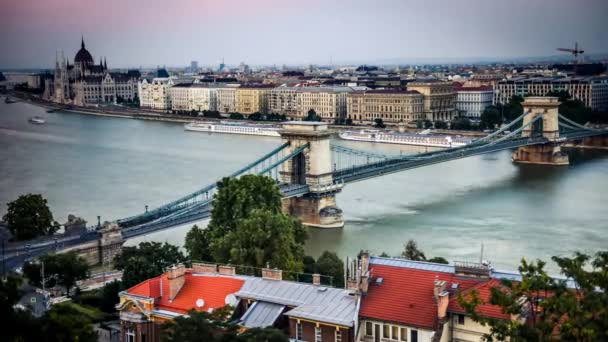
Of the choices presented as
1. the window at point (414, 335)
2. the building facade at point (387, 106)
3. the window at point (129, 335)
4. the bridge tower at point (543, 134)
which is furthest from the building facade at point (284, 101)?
the window at point (414, 335)

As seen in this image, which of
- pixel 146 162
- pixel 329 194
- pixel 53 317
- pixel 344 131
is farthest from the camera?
pixel 344 131

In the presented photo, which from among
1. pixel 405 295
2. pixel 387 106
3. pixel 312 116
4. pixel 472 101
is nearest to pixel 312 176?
pixel 405 295

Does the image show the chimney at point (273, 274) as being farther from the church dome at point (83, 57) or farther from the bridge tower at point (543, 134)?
the church dome at point (83, 57)

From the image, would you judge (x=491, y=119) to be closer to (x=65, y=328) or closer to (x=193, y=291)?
(x=193, y=291)

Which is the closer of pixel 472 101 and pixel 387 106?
pixel 387 106

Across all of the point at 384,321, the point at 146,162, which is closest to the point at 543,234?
the point at 384,321

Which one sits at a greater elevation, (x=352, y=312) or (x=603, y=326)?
(x=603, y=326)

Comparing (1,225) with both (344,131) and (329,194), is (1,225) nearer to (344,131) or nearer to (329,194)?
(329,194)
